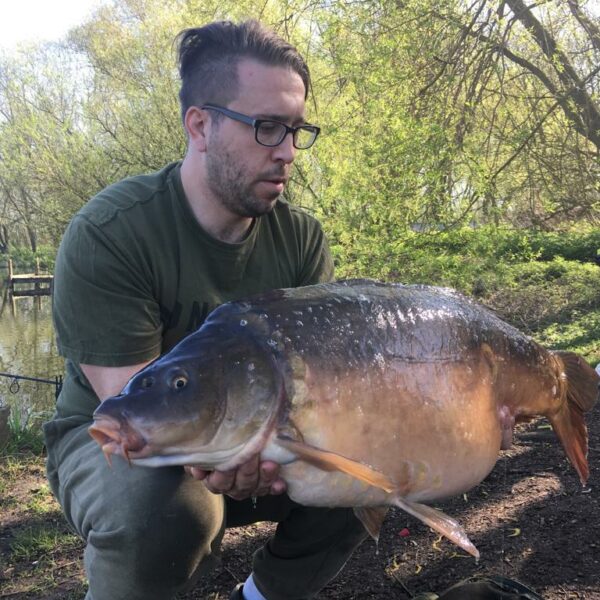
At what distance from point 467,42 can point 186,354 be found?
5034mm

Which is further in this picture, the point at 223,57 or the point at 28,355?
the point at 28,355

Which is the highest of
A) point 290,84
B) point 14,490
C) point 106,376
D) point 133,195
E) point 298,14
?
point 298,14

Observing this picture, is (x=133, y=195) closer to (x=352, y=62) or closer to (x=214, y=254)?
(x=214, y=254)

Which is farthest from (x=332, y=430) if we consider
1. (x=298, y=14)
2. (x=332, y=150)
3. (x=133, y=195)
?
(x=298, y=14)

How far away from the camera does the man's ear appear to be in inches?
73.0

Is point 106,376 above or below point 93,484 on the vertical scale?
above

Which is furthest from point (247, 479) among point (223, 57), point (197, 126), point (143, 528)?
point (223, 57)

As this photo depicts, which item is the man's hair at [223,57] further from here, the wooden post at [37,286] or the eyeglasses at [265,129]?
the wooden post at [37,286]

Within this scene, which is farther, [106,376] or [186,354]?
[106,376]

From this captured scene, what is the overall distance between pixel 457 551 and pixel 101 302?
153 cm

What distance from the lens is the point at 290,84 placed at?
181 centimetres

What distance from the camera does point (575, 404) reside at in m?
1.86

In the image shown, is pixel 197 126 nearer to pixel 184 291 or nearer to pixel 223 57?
pixel 223 57

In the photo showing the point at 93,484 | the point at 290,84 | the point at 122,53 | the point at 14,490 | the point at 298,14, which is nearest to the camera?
the point at 93,484
